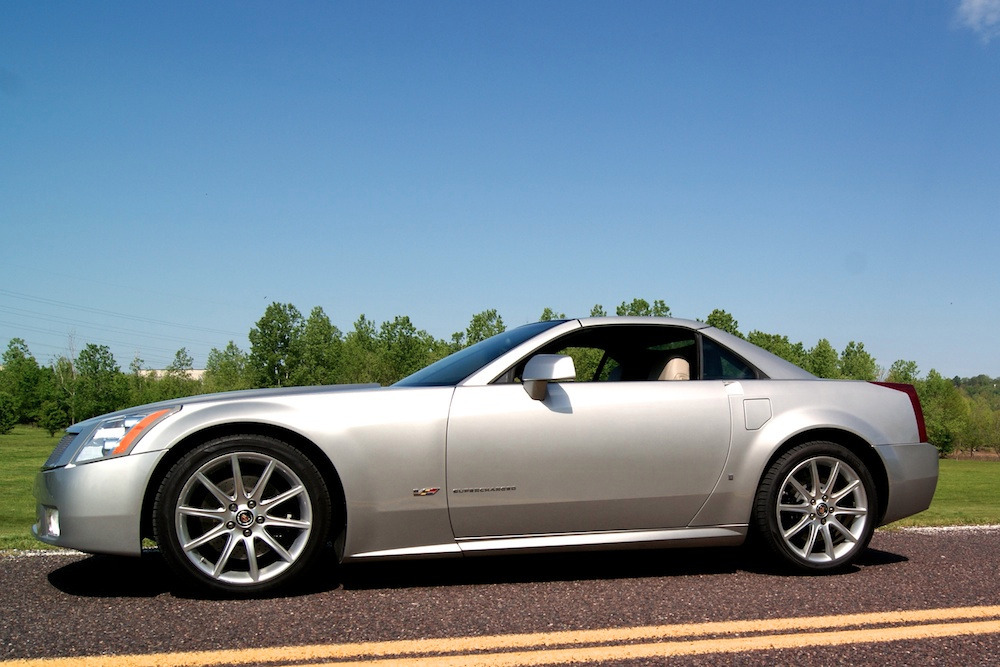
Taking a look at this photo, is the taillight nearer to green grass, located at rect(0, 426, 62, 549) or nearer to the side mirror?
the side mirror

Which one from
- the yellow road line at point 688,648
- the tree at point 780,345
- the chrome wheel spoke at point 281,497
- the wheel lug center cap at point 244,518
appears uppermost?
the tree at point 780,345

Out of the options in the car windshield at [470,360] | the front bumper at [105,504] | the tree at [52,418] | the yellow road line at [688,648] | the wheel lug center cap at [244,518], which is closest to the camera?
the yellow road line at [688,648]

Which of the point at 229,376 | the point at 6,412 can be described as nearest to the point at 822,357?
the point at 229,376

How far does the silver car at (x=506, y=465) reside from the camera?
13.2 ft

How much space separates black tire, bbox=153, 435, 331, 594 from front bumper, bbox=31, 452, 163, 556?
109mm

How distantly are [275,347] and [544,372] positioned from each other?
80995mm

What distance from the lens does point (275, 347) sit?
270 feet

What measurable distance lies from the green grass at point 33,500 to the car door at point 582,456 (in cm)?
314

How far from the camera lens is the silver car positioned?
4027 millimetres

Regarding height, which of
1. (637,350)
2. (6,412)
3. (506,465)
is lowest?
(506,465)

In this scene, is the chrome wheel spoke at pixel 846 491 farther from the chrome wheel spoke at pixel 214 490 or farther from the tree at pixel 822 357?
the tree at pixel 822 357

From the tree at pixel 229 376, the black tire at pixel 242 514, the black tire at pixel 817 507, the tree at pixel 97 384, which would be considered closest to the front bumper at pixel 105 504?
the black tire at pixel 242 514

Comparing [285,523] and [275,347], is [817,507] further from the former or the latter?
[275,347]

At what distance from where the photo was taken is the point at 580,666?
2.94 metres
